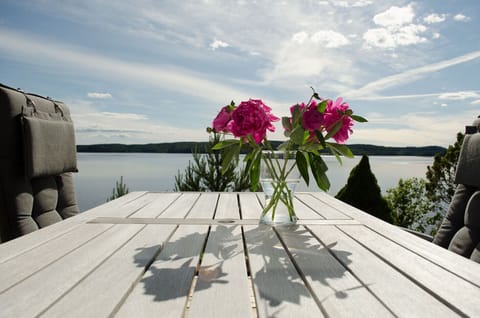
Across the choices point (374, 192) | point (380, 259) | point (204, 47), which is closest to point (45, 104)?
point (204, 47)

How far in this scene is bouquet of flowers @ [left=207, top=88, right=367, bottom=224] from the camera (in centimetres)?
114

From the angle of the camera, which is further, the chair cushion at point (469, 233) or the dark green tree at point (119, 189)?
the dark green tree at point (119, 189)

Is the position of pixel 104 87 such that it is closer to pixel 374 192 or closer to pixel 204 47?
pixel 204 47

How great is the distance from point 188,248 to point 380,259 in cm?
53

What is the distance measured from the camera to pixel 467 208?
1.56 meters

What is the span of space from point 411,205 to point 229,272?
4275 mm

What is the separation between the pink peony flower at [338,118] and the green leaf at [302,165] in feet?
0.49

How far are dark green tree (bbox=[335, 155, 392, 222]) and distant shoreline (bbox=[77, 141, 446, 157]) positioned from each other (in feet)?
0.71

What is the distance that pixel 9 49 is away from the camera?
482cm

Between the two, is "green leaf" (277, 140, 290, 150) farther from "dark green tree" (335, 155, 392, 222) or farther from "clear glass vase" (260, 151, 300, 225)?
"dark green tree" (335, 155, 392, 222)

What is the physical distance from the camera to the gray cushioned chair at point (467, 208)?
149 cm

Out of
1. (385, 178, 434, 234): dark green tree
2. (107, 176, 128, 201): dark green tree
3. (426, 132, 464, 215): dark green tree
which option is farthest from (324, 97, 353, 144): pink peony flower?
(107, 176, 128, 201): dark green tree

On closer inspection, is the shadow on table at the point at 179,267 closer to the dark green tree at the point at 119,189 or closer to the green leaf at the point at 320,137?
the green leaf at the point at 320,137

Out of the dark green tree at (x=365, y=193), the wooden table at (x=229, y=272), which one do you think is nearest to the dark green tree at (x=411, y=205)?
the dark green tree at (x=365, y=193)
